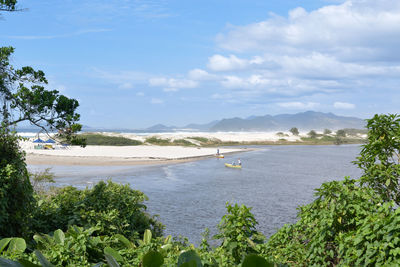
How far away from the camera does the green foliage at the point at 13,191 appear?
6320 millimetres

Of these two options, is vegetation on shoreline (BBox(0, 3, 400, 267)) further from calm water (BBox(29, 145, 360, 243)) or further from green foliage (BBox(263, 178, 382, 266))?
calm water (BBox(29, 145, 360, 243))

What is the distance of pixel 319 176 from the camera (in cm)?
3231

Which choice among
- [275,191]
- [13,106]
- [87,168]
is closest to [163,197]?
[275,191]

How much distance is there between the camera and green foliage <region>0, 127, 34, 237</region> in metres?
6.32

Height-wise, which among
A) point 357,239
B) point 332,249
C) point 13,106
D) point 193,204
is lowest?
point 193,204

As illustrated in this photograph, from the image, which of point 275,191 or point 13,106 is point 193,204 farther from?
point 13,106

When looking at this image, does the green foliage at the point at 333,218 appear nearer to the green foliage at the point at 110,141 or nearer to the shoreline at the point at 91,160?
the shoreline at the point at 91,160

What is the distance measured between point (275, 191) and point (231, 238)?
65.4 feet

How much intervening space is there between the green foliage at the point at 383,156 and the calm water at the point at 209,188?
18.9 ft

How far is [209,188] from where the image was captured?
25.4 m

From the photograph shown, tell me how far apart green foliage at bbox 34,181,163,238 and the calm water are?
3966 millimetres

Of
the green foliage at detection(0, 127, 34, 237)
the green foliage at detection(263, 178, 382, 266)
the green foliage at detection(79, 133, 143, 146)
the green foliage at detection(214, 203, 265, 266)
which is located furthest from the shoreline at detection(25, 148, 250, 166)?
the green foliage at detection(214, 203, 265, 266)

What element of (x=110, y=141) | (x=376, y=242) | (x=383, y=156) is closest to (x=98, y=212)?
(x=376, y=242)

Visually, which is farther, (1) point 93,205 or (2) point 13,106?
(2) point 13,106
